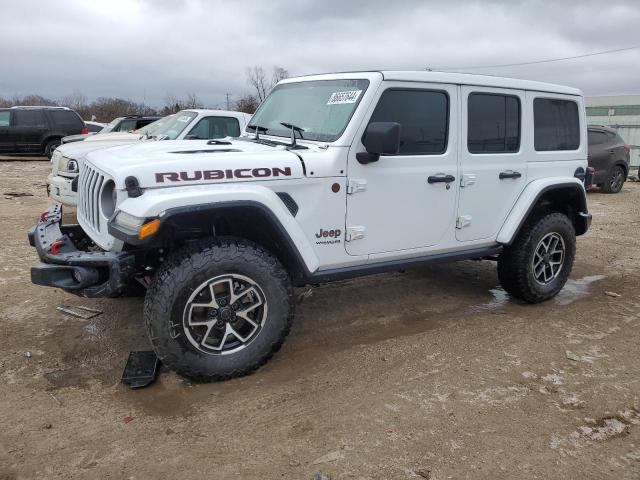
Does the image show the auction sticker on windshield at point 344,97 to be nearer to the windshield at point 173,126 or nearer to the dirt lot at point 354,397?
the dirt lot at point 354,397

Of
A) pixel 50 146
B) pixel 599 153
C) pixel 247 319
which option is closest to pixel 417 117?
pixel 247 319

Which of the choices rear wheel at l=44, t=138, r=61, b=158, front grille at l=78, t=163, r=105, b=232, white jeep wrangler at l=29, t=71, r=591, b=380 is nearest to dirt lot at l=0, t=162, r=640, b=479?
white jeep wrangler at l=29, t=71, r=591, b=380

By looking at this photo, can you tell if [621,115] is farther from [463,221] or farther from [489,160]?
[463,221]

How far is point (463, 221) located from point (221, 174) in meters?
2.11

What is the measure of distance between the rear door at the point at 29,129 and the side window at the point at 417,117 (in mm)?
15341

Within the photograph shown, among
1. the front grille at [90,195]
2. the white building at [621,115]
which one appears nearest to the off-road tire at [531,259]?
the front grille at [90,195]

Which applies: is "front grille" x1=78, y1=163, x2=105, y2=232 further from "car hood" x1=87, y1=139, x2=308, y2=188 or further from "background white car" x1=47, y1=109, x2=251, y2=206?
"background white car" x1=47, y1=109, x2=251, y2=206

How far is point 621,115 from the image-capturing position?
2166 centimetres

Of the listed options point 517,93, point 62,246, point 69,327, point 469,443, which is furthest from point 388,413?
point 517,93

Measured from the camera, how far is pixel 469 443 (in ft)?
9.09

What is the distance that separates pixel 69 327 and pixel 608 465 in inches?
151

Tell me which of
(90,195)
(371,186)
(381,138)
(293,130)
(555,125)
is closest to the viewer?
(381,138)

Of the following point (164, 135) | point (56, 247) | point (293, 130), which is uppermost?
point (164, 135)

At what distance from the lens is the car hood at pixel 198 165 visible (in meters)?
2.99
